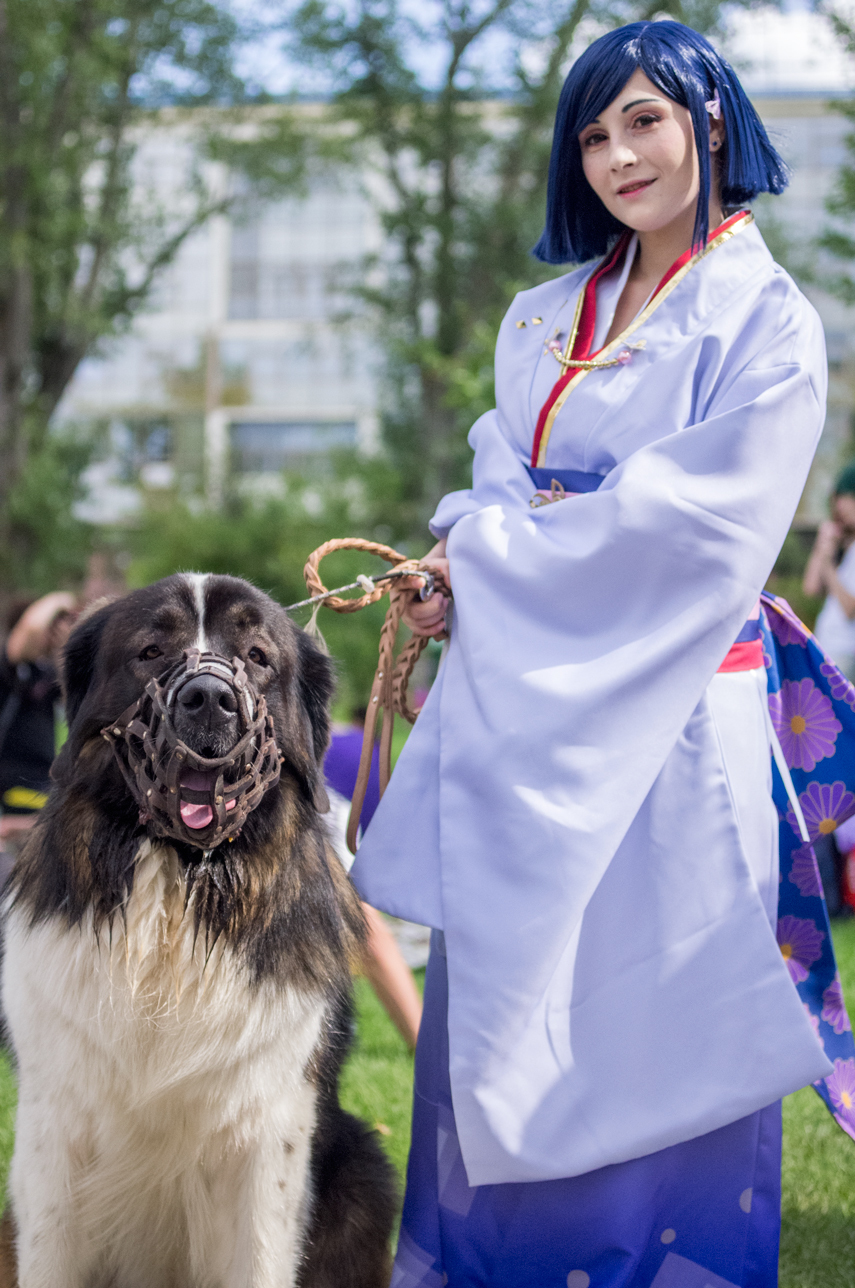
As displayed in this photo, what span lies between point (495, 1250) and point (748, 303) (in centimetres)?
179

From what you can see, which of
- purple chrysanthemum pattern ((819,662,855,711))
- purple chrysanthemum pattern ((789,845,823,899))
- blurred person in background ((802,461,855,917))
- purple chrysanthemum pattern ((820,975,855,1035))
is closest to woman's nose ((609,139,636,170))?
purple chrysanthemum pattern ((819,662,855,711))

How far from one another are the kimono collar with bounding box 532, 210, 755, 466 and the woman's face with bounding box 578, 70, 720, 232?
99 mm

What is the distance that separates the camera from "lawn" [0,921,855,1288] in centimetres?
253

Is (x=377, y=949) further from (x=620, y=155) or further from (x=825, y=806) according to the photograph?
(x=620, y=155)

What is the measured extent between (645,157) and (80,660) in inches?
57.0

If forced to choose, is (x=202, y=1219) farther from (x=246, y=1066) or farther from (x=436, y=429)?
(x=436, y=429)

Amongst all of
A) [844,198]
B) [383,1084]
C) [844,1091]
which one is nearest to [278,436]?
[844,198]

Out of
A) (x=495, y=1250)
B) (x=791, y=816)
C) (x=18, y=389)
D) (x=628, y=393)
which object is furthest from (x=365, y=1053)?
(x=18, y=389)

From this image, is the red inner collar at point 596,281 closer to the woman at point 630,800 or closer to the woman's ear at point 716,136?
the woman at point 630,800

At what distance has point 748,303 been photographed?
2049 millimetres

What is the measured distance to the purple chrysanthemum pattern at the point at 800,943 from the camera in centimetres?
226

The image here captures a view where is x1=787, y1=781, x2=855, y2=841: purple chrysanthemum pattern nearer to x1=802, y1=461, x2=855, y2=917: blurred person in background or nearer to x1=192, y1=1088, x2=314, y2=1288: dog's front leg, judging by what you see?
x1=192, y1=1088, x2=314, y2=1288: dog's front leg

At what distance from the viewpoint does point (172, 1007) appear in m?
1.92

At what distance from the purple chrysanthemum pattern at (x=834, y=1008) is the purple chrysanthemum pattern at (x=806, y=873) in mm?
196
